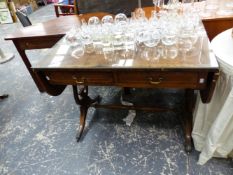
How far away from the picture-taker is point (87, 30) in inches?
57.7

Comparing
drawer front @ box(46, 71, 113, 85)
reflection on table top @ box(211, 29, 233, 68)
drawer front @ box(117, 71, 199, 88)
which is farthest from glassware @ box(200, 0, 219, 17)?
drawer front @ box(46, 71, 113, 85)

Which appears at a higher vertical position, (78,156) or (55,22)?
(55,22)

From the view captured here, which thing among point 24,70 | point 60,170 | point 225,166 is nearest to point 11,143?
point 60,170

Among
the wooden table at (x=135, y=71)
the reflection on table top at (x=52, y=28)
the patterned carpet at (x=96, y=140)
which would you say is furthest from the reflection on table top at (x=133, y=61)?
the patterned carpet at (x=96, y=140)

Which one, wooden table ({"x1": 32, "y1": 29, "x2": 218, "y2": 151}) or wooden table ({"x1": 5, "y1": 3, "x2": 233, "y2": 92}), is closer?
wooden table ({"x1": 32, "y1": 29, "x2": 218, "y2": 151})

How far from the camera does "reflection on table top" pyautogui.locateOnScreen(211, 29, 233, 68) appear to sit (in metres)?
1.08

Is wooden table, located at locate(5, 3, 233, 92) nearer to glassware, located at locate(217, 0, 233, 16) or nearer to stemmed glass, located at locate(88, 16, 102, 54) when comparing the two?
glassware, located at locate(217, 0, 233, 16)

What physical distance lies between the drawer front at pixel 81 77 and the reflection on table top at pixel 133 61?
59mm

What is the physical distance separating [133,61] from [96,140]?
88 centimetres

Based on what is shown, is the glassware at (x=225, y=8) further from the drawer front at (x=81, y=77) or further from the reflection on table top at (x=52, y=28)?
the drawer front at (x=81, y=77)

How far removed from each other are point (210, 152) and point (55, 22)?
6.30 feet

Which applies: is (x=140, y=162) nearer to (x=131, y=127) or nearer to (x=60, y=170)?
(x=131, y=127)

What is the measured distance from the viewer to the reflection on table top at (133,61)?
1039 mm

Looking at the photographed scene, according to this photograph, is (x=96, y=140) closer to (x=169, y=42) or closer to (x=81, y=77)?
(x=81, y=77)
